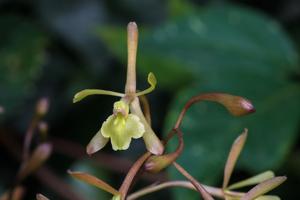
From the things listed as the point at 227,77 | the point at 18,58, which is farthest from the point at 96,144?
the point at 18,58

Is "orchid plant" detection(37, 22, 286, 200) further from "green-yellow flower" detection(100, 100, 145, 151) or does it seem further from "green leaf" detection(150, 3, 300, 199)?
"green leaf" detection(150, 3, 300, 199)

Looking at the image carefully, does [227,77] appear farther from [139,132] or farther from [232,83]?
[139,132]

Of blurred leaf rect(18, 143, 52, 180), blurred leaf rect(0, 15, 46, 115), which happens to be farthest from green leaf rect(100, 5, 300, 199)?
blurred leaf rect(18, 143, 52, 180)

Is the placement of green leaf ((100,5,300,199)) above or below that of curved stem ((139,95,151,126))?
below

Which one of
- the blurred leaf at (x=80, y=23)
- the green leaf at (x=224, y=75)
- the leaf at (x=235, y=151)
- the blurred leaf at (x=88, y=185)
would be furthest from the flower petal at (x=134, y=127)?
the blurred leaf at (x=80, y=23)

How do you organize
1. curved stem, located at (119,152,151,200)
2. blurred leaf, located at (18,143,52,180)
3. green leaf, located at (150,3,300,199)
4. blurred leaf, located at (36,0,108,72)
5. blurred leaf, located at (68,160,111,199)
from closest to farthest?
curved stem, located at (119,152,151,200) < blurred leaf, located at (18,143,52,180) < green leaf, located at (150,3,300,199) < blurred leaf, located at (68,160,111,199) < blurred leaf, located at (36,0,108,72)

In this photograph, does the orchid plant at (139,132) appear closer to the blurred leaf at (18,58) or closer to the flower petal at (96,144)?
the flower petal at (96,144)

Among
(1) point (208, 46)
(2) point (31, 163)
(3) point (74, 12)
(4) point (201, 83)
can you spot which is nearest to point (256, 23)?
(1) point (208, 46)
